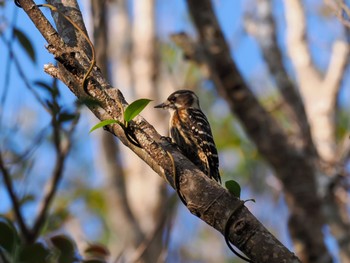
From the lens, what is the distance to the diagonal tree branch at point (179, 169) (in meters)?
2.46

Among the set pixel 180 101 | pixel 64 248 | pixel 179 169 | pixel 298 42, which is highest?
pixel 298 42

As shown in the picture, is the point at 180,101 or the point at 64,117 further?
the point at 180,101

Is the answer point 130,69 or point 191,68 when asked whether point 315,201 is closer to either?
point 191,68

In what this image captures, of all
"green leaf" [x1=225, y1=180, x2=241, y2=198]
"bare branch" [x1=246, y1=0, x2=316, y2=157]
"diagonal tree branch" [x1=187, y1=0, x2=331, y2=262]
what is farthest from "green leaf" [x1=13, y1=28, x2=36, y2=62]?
"bare branch" [x1=246, y1=0, x2=316, y2=157]

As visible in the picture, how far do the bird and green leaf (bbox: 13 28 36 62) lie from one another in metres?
1.63

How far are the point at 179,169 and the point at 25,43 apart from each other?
2.09 metres

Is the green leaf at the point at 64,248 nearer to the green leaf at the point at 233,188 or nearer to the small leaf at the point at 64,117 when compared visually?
the small leaf at the point at 64,117

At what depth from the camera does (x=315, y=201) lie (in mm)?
7883

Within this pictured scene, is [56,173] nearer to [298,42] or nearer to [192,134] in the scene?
[192,134]

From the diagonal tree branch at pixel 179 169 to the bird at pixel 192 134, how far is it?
2.78 meters

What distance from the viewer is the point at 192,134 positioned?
6.04m

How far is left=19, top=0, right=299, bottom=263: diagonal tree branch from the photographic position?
8.07 ft

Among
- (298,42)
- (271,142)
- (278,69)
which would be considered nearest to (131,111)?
(271,142)

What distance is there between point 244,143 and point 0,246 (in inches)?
328
